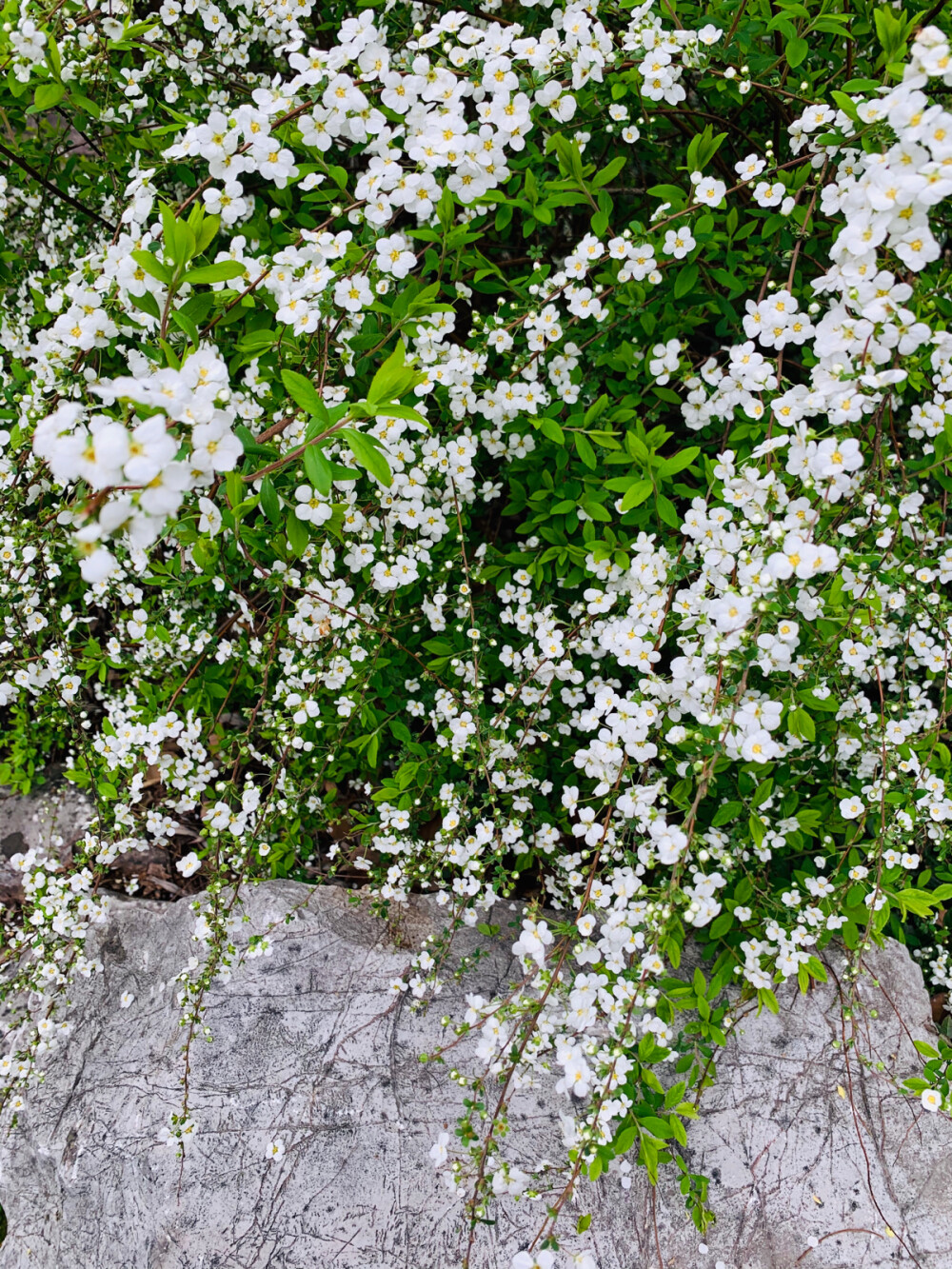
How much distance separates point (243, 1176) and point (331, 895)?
3.41 ft

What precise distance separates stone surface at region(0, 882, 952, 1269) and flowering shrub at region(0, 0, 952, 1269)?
16 centimetres

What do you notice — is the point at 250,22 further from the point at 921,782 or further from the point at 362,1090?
the point at 362,1090

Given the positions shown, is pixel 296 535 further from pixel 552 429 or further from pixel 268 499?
pixel 552 429

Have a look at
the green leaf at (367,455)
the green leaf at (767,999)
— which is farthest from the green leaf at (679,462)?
the green leaf at (767,999)

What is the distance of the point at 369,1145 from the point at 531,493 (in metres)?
2.56

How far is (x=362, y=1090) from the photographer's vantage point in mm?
3010

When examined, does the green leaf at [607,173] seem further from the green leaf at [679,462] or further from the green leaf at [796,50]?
the green leaf at [679,462]

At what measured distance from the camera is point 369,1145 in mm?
2918

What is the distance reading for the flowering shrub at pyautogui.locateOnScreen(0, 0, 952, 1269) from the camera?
91.1 inches

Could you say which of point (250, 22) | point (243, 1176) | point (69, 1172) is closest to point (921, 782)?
point (243, 1176)

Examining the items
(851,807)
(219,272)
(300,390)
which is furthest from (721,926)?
(219,272)

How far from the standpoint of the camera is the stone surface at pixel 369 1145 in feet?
9.24

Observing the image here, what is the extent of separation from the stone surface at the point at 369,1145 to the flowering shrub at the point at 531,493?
16 cm

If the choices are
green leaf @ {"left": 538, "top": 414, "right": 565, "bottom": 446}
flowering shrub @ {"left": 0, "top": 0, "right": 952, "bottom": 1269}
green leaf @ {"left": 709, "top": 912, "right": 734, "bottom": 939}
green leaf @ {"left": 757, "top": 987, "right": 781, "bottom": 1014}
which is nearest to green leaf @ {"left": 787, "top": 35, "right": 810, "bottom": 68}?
flowering shrub @ {"left": 0, "top": 0, "right": 952, "bottom": 1269}
